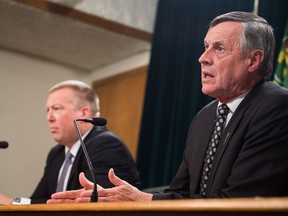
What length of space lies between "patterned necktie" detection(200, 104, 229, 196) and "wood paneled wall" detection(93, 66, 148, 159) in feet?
10.3

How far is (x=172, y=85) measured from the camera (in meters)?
4.68

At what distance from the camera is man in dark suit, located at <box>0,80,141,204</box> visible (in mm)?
3096

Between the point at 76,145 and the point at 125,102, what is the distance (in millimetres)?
2337

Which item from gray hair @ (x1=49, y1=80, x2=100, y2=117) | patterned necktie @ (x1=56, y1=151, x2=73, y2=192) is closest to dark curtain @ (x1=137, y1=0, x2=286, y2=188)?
gray hair @ (x1=49, y1=80, x2=100, y2=117)

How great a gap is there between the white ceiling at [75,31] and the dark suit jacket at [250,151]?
2694 mm

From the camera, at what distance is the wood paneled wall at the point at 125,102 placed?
552 centimetres

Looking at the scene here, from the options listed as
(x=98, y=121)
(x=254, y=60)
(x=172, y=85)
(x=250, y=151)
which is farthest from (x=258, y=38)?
(x=172, y=85)

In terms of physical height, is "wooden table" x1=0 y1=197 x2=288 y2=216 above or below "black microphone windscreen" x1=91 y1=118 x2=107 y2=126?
below

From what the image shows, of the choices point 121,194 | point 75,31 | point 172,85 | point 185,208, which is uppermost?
point 75,31

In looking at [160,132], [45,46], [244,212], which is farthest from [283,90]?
[45,46]

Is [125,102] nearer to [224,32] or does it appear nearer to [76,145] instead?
[76,145]

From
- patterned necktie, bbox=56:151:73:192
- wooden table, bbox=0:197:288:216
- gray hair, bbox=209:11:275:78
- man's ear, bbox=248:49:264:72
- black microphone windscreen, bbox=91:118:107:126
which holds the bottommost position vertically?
patterned necktie, bbox=56:151:73:192

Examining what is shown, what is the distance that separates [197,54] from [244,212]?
3383 millimetres

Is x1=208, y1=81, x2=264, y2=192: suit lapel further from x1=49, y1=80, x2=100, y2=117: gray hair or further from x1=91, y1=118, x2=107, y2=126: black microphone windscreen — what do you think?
x1=49, y1=80, x2=100, y2=117: gray hair
